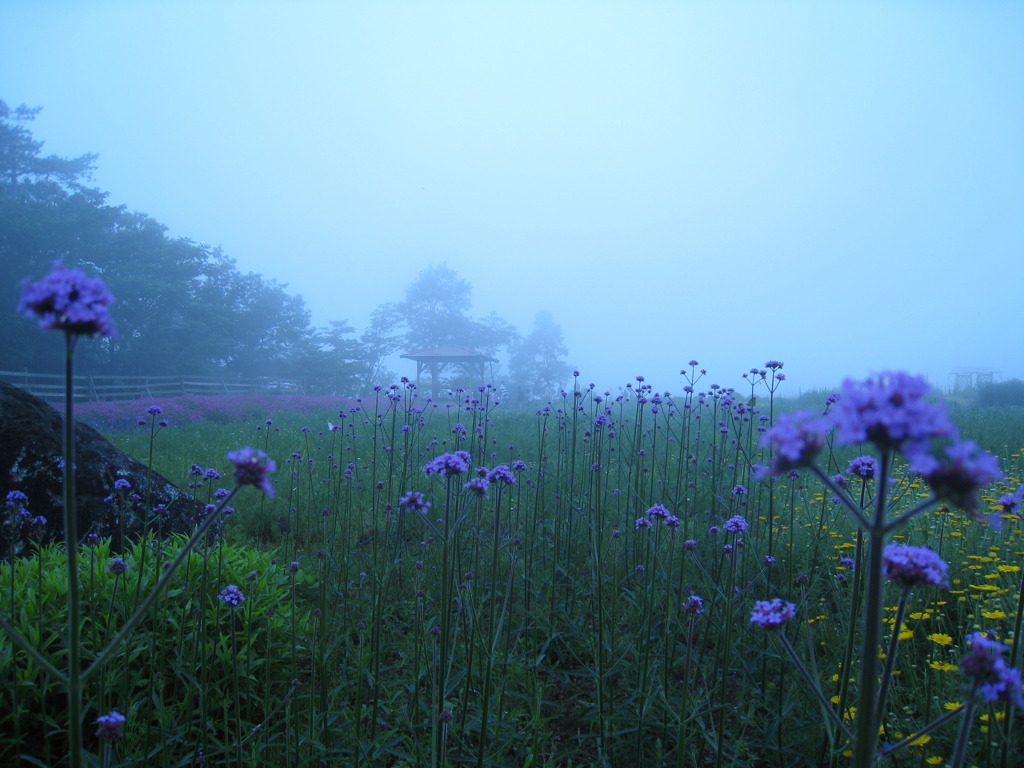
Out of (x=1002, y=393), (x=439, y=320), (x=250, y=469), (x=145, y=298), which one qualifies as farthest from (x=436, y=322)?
(x=250, y=469)

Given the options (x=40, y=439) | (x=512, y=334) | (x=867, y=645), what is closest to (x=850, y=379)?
(x=867, y=645)

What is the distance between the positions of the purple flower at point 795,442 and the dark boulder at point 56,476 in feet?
12.2

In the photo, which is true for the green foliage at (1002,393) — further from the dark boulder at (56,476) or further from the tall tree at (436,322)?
the tall tree at (436,322)

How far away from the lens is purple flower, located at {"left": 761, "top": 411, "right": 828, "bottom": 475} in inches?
28.9

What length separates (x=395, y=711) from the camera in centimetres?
256

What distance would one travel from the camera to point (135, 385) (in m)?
25.6

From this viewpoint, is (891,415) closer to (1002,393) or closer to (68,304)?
(68,304)

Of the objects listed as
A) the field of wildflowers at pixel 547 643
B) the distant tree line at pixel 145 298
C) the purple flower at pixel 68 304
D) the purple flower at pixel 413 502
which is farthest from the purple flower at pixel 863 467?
the distant tree line at pixel 145 298

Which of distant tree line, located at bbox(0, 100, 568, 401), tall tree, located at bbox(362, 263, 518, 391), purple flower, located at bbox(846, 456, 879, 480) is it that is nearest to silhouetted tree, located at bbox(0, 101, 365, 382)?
distant tree line, located at bbox(0, 100, 568, 401)

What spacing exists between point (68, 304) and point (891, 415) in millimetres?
1189

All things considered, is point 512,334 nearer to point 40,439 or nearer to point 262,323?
point 262,323

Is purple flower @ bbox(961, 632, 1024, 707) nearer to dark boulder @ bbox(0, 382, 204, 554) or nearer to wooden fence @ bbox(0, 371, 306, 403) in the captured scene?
dark boulder @ bbox(0, 382, 204, 554)

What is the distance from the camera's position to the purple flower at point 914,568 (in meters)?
0.94

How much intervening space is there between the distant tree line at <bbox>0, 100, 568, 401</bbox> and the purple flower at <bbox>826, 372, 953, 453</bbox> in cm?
1373
